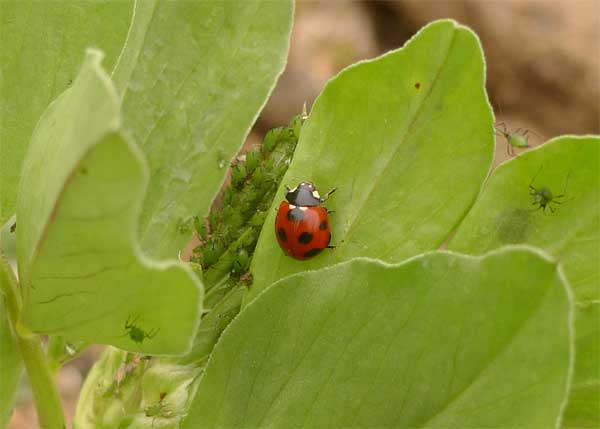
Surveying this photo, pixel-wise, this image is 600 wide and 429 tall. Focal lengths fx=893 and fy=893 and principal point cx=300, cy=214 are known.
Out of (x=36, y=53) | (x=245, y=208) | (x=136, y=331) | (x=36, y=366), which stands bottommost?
(x=36, y=366)

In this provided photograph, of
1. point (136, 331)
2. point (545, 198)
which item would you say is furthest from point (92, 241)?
point (545, 198)

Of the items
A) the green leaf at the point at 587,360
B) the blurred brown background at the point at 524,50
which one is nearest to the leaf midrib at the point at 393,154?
the green leaf at the point at 587,360

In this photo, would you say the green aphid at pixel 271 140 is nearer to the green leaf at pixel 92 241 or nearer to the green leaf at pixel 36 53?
the green leaf at pixel 36 53

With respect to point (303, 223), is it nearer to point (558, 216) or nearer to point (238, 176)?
point (238, 176)

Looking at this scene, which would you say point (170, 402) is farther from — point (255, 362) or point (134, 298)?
point (134, 298)

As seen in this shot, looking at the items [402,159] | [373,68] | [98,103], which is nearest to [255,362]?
[402,159]

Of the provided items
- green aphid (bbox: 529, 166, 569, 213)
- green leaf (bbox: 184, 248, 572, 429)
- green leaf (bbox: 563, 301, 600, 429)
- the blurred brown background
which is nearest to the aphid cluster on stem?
green leaf (bbox: 184, 248, 572, 429)

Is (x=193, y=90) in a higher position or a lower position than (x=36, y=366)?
higher
